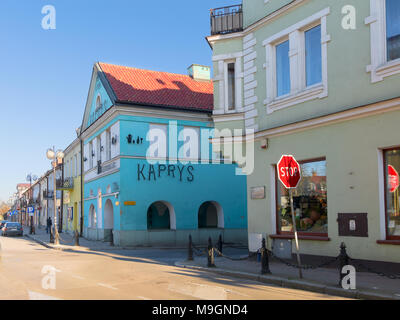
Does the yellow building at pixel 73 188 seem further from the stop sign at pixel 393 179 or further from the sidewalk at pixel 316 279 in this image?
the stop sign at pixel 393 179

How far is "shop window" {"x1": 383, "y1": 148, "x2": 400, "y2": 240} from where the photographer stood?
10.8 m

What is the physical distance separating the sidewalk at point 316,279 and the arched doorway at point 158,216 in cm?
1343

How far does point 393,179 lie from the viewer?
10.9 meters

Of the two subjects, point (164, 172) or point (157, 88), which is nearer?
point (164, 172)

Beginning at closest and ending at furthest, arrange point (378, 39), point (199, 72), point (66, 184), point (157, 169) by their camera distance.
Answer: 1. point (378, 39)
2. point (157, 169)
3. point (199, 72)
4. point (66, 184)

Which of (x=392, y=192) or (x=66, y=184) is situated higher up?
(x=66, y=184)

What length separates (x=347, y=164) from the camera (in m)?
12.0

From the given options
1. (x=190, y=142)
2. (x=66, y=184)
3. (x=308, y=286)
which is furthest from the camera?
(x=66, y=184)

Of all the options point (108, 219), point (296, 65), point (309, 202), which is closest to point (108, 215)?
point (108, 219)

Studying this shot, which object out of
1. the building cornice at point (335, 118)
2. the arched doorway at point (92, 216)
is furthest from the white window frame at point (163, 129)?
the building cornice at point (335, 118)

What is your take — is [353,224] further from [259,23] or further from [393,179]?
[259,23]

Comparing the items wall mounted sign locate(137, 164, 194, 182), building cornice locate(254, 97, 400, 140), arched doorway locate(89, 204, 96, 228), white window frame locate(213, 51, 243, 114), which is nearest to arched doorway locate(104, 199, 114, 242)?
arched doorway locate(89, 204, 96, 228)

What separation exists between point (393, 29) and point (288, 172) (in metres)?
4.46

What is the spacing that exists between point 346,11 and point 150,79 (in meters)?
18.9
